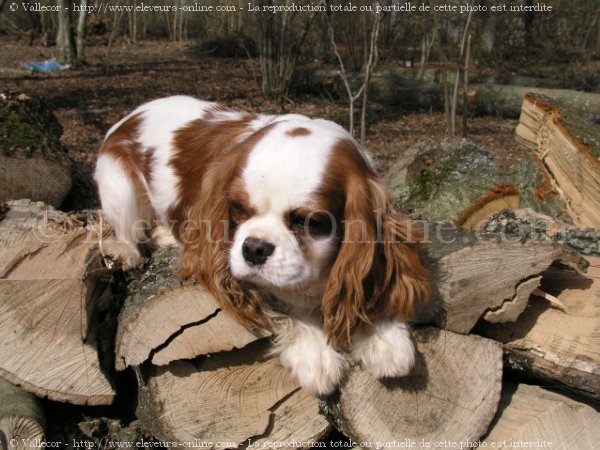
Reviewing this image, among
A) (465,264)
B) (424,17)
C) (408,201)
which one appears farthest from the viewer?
(424,17)

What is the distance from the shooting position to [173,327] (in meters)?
2.45

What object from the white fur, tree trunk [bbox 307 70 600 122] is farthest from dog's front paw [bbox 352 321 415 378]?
tree trunk [bbox 307 70 600 122]

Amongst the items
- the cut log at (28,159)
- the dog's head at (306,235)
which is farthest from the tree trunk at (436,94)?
the dog's head at (306,235)

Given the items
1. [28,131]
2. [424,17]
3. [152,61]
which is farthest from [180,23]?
[28,131]

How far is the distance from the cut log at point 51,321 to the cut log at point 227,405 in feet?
0.85

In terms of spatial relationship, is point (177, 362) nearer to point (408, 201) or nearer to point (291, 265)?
point (291, 265)

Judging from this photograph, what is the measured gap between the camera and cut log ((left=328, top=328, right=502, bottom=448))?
2391 mm

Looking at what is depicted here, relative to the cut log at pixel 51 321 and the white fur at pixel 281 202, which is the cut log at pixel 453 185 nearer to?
the white fur at pixel 281 202

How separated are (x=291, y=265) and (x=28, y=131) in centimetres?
252

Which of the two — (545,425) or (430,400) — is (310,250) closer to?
(430,400)

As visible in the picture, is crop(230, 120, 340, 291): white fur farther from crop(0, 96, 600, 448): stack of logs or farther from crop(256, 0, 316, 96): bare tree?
crop(256, 0, 316, 96): bare tree

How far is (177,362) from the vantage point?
2.59 metres

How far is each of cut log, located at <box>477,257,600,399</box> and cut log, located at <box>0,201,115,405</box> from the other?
5.66 ft

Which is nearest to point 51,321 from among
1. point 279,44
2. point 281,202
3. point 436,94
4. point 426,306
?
point 281,202
